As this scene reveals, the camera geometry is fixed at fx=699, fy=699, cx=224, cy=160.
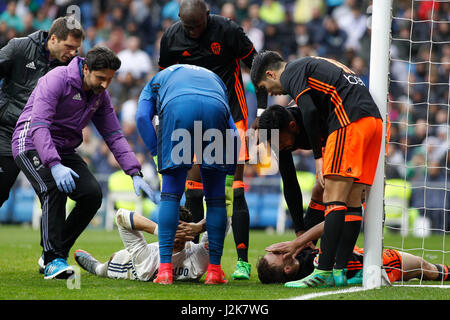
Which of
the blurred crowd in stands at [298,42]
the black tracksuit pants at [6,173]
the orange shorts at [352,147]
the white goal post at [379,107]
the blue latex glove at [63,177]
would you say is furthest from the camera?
the blurred crowd in stands at [298,42]

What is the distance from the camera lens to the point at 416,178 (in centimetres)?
1432

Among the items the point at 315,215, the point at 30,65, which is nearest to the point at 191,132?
the point at 315,215

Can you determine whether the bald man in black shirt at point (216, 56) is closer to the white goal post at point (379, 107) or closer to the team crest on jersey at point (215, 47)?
the team crest on jersey at point (215, 47)

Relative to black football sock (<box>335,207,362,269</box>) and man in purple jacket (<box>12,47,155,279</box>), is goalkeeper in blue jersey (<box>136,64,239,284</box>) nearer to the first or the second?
man in purple jacket (<box>12,47,155,279</box>)

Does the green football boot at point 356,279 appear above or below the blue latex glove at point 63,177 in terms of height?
below

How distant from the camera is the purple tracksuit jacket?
5.79 meters

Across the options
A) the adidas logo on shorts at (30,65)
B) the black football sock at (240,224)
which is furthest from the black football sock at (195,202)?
the adidas logo on shorts at (30,65)

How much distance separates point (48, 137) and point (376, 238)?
2.77m

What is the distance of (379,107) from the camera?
5.52m

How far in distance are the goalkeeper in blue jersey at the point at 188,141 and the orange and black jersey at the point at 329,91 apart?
60cm

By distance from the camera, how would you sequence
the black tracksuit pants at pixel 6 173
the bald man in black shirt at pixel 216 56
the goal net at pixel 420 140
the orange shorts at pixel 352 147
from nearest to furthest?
the orange shorts at pixel 352 147 < the black tracksuit pants at pixel 6 173 < the bald man in black shirt at pixel 216 56 < the goal net at pixel 420 140

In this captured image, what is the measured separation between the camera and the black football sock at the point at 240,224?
6.61 m
